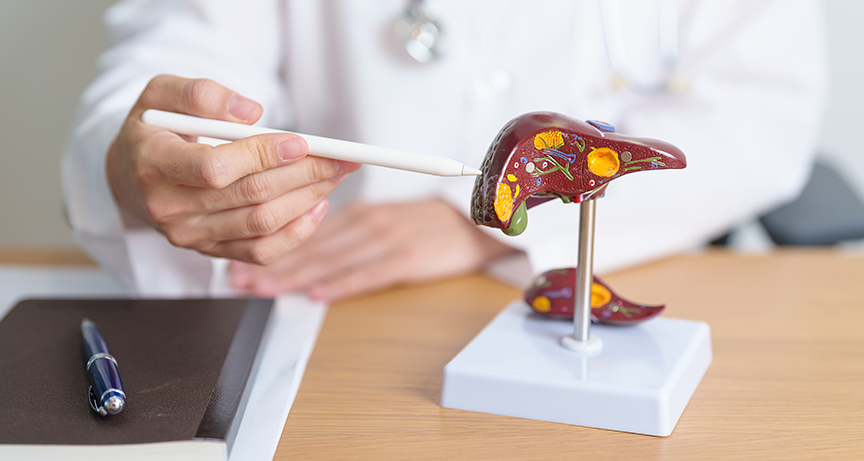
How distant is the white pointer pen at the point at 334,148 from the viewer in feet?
1.25

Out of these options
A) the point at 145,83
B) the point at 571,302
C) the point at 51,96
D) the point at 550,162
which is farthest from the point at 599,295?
the point at 51,96

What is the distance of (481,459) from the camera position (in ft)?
1.19

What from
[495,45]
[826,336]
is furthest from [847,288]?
[495,45]

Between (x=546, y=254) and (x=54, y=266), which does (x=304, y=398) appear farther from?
(x=54, y=266)

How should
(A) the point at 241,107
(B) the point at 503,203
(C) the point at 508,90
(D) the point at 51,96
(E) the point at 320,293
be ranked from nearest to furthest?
(B) the point at 503,203 < (A) the point at 241,107 < (E) the point at 320,293 < (C) the point at 508,90 < (D) the point at 51,96

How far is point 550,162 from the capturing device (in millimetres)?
373

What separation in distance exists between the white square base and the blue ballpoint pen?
185 mm

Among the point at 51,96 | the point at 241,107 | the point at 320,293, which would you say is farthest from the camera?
the point at 51,96

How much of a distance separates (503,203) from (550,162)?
1.6 inches

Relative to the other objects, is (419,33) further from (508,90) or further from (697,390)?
(697,390)

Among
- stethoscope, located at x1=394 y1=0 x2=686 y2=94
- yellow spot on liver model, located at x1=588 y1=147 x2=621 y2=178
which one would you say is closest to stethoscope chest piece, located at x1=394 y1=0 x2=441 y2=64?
stethoscope, located at x1=394 y1=0 x2=686 y2=94

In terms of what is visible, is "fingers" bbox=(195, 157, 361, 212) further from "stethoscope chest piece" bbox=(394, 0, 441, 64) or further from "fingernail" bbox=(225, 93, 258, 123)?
"stethoscope chest piece" bbox=(394, 0, 441, 64)

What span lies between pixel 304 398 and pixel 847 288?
0.50 metres

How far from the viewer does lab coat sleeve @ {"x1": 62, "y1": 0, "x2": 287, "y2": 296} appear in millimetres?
608
